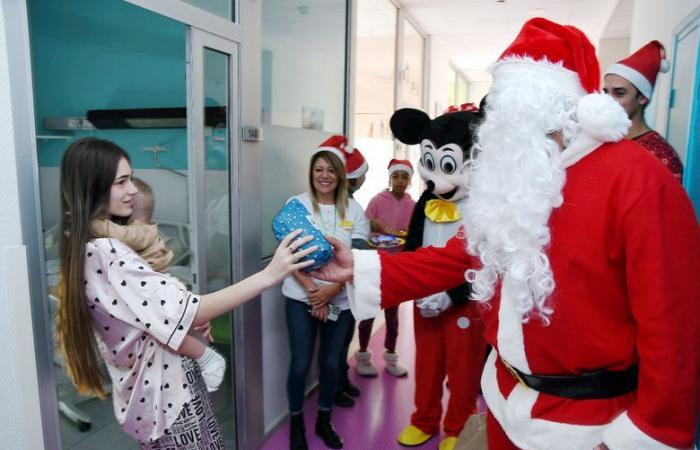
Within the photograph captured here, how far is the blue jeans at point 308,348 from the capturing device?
2.38 metres

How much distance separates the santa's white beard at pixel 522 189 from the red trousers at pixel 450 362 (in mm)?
1112

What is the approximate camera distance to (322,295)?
2.33 meters

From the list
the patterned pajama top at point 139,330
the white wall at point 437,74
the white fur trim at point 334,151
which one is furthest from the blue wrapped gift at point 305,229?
the white wall at point 437,74

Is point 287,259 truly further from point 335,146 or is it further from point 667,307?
point 335,146

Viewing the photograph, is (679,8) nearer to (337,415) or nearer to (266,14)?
(266,14)

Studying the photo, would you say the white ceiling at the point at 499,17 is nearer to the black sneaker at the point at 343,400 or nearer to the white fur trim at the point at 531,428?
the black sneaker at the point at 343,400

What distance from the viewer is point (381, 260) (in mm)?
1428

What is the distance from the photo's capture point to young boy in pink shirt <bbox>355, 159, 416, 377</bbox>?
3295 mm

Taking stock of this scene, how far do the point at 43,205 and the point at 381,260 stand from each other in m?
0.93

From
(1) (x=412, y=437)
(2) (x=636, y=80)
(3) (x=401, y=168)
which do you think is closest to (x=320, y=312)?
(1) (x=412, y=437)

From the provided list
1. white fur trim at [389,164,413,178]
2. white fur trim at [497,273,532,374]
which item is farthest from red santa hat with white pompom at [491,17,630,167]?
white fur trim at [389,164,413,178]

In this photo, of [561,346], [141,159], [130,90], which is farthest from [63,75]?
[561,346]

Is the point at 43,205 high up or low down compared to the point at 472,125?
down

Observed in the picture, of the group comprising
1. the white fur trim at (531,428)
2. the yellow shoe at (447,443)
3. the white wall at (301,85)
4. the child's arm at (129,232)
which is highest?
the white wall at (301,85)
